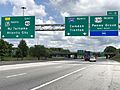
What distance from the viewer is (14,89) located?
12.5m

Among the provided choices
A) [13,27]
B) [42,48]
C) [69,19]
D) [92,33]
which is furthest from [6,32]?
[42,48]

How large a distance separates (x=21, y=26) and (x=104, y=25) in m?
13.3

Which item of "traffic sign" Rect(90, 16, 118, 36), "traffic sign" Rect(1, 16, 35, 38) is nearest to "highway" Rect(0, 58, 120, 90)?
"traffic sign" Rect(90, 16, 118, 36)

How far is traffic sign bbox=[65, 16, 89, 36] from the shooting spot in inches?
1901

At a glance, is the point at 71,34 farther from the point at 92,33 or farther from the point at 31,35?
the point at 31,35

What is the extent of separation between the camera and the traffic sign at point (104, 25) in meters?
47.5

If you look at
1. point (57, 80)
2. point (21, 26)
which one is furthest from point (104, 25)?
point (57, 80)

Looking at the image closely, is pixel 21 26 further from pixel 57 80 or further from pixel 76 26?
pixel 57 80

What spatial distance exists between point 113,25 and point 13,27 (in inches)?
631

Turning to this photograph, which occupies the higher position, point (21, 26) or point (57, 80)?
point (21, 26)

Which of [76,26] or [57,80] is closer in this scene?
[57,80]

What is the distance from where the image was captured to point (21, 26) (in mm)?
48125

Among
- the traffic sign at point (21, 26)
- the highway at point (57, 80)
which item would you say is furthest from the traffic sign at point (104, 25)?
the highway at point (57, 80)

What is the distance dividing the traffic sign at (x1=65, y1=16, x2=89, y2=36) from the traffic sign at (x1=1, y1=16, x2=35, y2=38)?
18.7 ft
